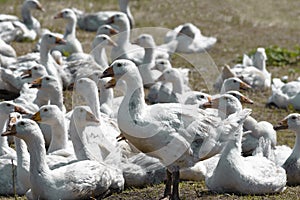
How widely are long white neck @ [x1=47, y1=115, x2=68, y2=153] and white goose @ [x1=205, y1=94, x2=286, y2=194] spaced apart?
1984mm

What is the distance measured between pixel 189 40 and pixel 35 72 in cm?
572

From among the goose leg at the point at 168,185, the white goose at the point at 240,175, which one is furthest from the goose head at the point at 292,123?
the goose leg at the point at 168,185

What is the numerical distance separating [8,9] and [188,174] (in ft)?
43.2

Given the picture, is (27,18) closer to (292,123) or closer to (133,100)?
(292,123)

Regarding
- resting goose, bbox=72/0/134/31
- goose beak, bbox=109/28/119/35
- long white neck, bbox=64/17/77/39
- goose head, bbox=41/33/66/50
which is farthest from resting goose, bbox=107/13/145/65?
resting goose, bbox=72/0/134/31

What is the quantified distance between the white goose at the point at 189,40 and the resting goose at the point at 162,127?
922 cm

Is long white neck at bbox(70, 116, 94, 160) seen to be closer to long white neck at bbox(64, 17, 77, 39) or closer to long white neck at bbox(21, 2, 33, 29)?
long white neck at bbox(64, 17, 77, 39)

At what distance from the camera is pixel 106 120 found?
10.3 metres

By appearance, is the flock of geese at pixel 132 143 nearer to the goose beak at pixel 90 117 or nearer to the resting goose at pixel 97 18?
the goose beak at pixel 90 117

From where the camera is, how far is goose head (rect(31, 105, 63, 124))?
30.6 feet

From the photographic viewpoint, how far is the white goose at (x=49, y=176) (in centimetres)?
783

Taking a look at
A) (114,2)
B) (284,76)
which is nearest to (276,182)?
(284,76)

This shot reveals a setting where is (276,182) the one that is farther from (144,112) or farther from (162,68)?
(162,68)

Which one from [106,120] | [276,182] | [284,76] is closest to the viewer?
[276,182]
